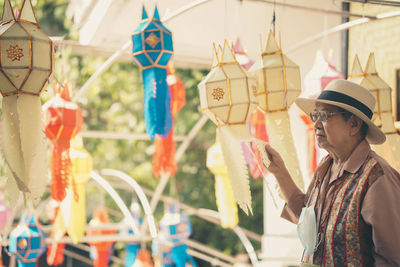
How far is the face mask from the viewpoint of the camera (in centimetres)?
190

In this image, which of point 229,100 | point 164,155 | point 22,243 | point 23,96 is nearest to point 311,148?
point 164,155

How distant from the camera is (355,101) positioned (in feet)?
6.42

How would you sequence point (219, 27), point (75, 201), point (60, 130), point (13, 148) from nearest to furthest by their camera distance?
point (13, 148) < point (60, 130) < point (75, 201) < point (219, 27)

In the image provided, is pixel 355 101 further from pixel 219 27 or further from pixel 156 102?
pixel 219 27

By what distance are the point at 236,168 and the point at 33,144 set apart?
2.69 feet

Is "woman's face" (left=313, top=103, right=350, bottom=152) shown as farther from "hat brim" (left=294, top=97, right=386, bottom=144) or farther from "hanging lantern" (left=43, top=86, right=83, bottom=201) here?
"hanging lantern" (left=43, top=86, right=83, bottom=201)

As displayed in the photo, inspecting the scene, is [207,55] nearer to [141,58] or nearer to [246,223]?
[141,58]

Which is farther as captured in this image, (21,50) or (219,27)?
(219,27)

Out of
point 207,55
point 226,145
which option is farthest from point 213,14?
point 226,145

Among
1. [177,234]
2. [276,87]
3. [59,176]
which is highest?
[276,87]

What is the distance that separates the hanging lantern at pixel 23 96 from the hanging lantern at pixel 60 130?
972 mm

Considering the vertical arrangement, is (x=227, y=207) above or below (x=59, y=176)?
below

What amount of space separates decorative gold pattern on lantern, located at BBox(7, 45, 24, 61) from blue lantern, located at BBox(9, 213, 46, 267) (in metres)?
2.24

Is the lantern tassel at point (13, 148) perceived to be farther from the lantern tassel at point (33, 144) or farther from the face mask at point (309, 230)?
the face mask at point (309, 230)
